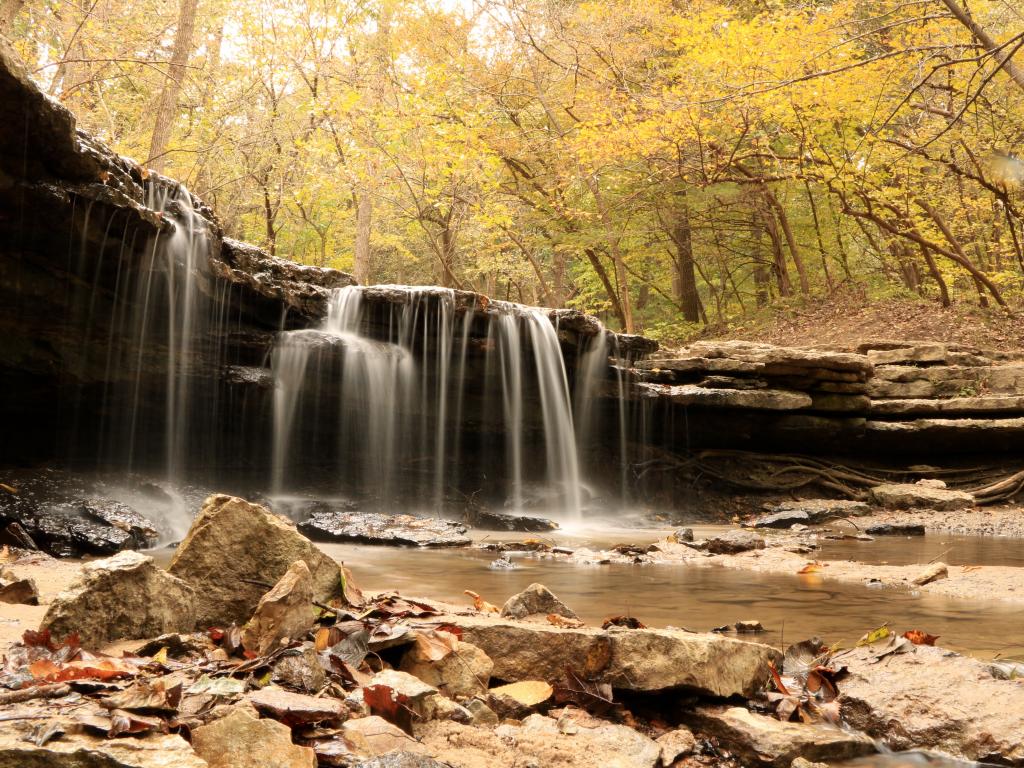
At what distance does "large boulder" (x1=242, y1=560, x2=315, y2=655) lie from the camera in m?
2.76

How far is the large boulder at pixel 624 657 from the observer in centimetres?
290

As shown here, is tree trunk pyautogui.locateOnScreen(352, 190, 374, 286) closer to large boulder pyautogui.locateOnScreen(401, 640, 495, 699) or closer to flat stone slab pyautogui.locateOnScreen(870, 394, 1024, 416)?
flat stone slab pyautogui.locateOnScreen(870, 394, 1024, 416)

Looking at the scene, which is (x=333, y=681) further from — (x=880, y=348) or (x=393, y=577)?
(x=880, y=348)

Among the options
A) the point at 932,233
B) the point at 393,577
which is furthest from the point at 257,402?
the point at 932,233

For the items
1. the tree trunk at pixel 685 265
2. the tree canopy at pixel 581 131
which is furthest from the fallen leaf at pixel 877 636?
the tree trunk at pixel 685 265

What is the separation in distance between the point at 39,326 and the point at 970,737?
10.3 meters

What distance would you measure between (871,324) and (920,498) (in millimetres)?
6913

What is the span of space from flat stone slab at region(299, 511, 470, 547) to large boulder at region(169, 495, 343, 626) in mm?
5486

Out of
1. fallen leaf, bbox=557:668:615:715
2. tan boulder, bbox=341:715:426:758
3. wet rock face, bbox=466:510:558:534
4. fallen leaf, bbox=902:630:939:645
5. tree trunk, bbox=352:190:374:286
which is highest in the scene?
tree trunk, bbox=352:190:374:286

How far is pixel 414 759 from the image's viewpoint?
6.79ft

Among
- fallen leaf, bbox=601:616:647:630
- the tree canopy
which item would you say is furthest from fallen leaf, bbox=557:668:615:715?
the tree canopy

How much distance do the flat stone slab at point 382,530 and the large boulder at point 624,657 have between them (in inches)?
230

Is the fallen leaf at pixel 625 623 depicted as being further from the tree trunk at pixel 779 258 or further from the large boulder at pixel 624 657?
the tree trunk at pixel 779 258

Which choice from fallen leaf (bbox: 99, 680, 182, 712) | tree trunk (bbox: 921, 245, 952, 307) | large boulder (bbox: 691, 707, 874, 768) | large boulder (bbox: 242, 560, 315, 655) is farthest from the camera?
tree trunk (bbox: 921, 245, 952, 307)
